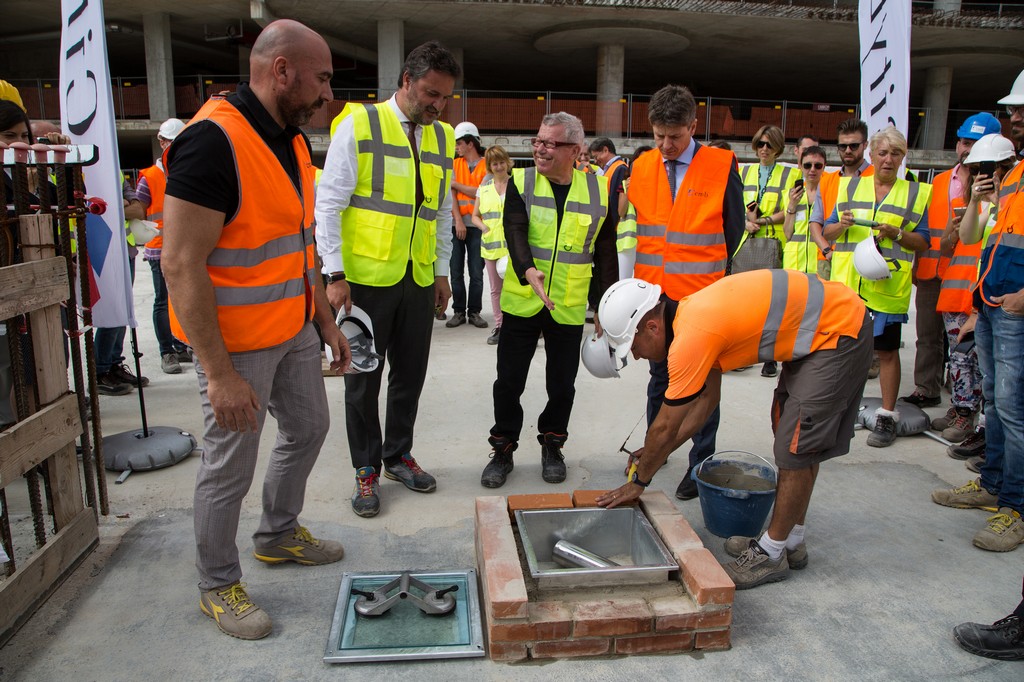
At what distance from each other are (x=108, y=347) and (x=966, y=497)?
19.2ft

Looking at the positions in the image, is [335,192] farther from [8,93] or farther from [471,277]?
[471,277]

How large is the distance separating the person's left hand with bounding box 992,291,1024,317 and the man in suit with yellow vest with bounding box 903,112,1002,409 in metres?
1.89

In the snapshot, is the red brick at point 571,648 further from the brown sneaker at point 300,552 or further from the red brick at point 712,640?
the brown sneaker at point 300,552

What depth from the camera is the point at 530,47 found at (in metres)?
22.3

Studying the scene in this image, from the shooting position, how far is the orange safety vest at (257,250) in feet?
7.92

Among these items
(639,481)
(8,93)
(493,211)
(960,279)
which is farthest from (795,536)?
(8,93)

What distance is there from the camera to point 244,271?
2494mm

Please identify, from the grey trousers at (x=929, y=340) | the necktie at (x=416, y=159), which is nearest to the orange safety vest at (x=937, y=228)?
the grey trousers at (x=929, y=340)

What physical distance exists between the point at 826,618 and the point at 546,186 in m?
2.44

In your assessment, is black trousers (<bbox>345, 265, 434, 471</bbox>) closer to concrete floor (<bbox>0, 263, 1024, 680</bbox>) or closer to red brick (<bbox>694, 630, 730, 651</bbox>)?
concrete floor (<bbox>0, 263, 1024, 680</bbox>)

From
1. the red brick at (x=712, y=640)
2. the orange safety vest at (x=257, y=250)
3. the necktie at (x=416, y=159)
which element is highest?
the necktie at (x=416, y=159)

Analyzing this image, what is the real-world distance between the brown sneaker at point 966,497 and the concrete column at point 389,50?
58.8ft

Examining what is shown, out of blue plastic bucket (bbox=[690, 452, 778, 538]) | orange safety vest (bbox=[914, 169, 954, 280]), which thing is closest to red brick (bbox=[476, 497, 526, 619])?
blue plastic bucket (bbox=[690, 452, 778, 538])

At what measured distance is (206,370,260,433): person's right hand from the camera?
2.44m
